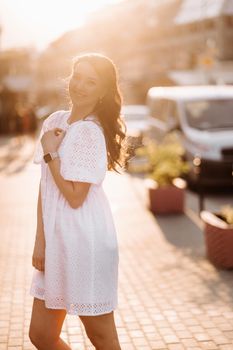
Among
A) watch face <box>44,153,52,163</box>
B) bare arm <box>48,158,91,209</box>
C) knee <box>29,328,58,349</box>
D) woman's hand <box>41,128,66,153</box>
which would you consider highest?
woman's hand <box>41,128,66,153</box>

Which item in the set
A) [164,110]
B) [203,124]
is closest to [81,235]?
[203,124]

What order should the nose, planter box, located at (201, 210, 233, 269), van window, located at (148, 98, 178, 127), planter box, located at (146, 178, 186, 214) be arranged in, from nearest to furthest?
1. the nose
2. planter box, located at (201, 210, 233, 269)
3. planter box, located at (146, 178, 186, 214)
4. van window, located at (148, 98, 178, 127)

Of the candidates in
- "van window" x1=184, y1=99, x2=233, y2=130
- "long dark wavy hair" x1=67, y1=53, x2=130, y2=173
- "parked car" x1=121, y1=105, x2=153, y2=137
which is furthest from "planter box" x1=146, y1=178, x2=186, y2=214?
"parked car" x1=121, y1=105, x2=153, y2=137

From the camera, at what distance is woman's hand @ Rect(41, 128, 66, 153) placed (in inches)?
125

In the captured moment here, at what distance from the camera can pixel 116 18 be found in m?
61.7

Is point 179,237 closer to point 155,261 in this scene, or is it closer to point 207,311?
point 155,261

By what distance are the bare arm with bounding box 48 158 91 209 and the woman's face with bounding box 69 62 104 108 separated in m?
0.38

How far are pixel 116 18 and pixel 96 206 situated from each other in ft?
198

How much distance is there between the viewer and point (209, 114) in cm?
1388

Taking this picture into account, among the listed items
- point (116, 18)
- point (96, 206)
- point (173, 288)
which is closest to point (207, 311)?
point (173, 288)

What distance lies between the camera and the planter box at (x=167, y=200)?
34.2 feet

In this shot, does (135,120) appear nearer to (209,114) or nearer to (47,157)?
(209,114)

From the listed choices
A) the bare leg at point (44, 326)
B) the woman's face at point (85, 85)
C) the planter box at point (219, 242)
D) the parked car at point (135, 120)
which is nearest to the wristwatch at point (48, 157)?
the woman's face at point (85, 85)

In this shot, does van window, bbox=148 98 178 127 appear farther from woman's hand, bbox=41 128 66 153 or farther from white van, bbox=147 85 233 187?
woman's hand, bbox=41 128 66 153
